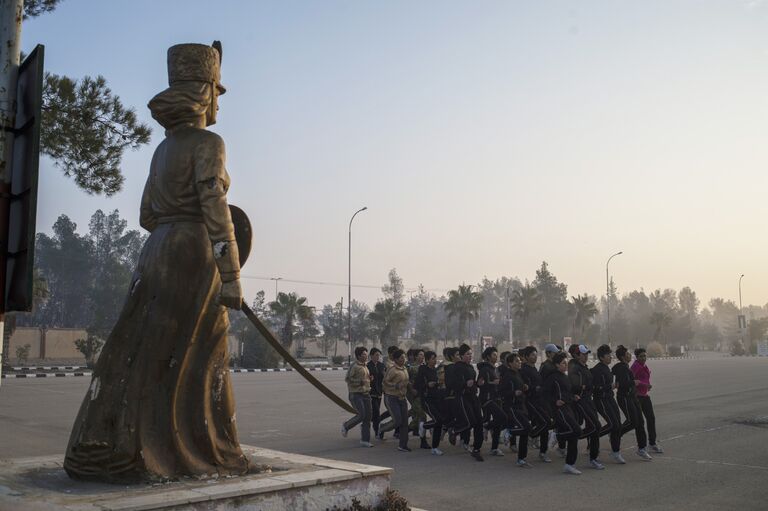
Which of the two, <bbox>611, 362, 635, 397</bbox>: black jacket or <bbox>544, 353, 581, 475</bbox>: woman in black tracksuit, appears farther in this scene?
<bbox>611, 362, 635, 397</bbox>: black jacket

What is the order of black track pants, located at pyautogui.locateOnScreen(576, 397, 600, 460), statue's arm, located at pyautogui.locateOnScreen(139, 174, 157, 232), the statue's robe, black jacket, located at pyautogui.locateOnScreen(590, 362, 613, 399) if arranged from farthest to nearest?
1. black jacket, located at pyautogui.locateOnScreen(590, 362, 613, 399)
2. black track pants, located at pyautogui.locateOnScreen(576, 397, 600, 460)
3. statue's arm, located at pyautogui.locateOnScreen(139, 174, 157, 232)
4. the statue's robe

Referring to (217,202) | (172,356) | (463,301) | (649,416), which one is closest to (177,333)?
(172,356)

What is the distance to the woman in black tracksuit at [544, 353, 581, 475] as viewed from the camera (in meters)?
9.75

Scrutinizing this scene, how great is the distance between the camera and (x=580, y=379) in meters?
10.8

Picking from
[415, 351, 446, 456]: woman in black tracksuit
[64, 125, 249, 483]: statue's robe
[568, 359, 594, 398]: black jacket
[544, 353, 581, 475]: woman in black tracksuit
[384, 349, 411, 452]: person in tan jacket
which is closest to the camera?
[64, 125, 249, 483]: statue's robe

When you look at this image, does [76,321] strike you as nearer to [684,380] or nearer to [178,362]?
[684,380]

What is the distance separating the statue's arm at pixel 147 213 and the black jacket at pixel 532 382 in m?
6.70

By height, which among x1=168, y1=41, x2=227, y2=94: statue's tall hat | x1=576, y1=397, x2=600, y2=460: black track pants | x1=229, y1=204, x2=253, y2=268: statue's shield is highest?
x1=168, y1=41, x2=227, y2=94: statue's tall hat

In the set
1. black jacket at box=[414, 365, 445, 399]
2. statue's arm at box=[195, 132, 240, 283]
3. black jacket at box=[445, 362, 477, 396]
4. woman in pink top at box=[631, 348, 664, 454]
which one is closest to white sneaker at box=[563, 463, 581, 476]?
black jacket at box=[445, 362, 477, 396]

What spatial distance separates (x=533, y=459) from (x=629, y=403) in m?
1.72

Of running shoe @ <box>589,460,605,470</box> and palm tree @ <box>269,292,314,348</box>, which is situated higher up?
palm tree @ <box>269,292,314,348</box>

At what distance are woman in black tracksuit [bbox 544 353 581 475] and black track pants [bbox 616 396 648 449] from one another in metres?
1.09

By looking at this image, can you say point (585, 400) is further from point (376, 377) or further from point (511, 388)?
point (376, 377)

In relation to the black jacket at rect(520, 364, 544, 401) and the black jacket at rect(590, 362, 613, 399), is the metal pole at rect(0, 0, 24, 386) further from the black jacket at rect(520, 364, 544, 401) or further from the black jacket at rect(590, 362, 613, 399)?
the black jacket at rect(590, 362, 613, 399)
